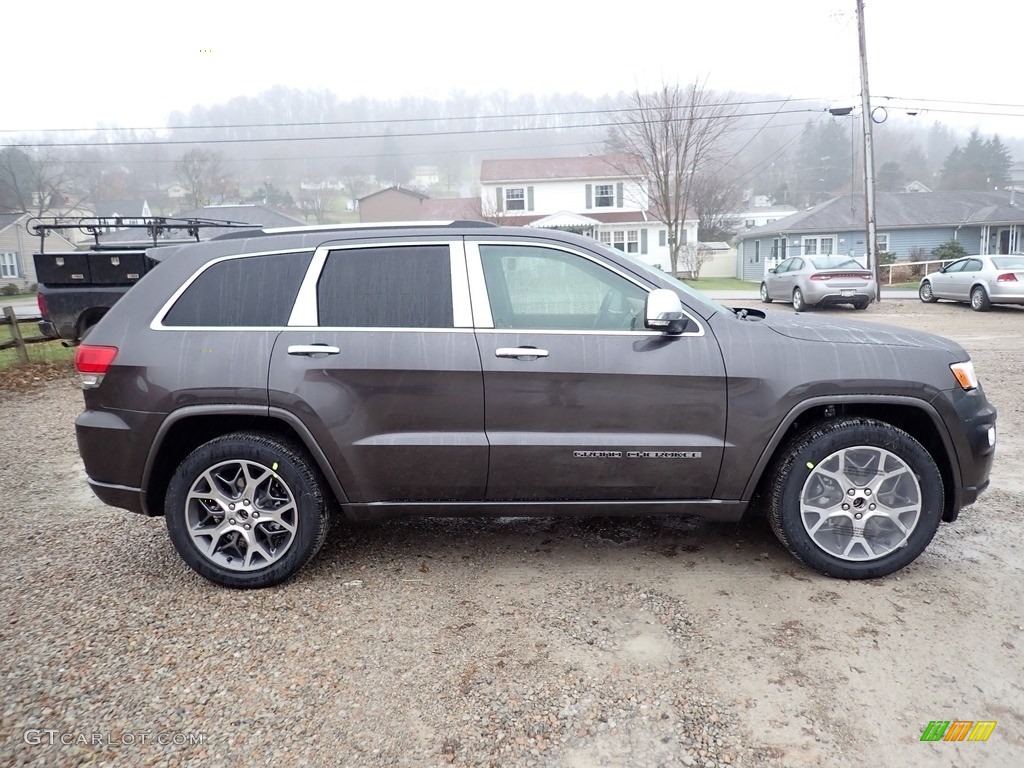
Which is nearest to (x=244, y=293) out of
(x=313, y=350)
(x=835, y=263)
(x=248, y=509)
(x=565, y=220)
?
(x=313, y=350)

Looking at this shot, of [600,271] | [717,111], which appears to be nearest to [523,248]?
[600,271]

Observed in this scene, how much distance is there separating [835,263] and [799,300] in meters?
1.43

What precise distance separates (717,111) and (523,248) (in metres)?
32.3

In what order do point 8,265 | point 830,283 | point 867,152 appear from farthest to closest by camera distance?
point 8,265 → point 867,152 → point 830,283

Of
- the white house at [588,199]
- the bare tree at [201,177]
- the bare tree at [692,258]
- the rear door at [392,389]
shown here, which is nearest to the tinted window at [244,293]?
the rear door at [392,389]

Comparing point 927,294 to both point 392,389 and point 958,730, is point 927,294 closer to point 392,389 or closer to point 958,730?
point 958,730

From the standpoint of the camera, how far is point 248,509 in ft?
11.8

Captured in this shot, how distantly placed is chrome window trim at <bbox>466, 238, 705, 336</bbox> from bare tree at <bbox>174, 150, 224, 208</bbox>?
4988cm

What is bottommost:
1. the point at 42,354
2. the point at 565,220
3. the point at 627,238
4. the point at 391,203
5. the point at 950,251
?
the point at 42,354

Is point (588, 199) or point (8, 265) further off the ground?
point (588, 199)

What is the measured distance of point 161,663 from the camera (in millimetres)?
3004

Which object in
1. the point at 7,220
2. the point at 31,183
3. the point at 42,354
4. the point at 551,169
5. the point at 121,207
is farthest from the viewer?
the point at 121,207

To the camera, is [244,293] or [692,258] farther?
[692,258]

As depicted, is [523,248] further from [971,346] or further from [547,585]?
[971,346]
